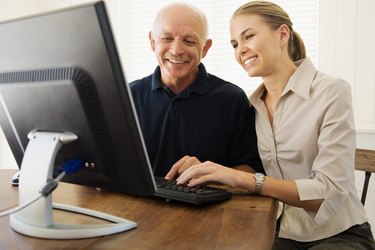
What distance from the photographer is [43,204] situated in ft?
2.51

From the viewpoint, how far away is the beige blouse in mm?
1159

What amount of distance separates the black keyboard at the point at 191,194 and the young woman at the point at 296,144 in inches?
1.8

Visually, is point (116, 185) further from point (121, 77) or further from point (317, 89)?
point (317, 89)

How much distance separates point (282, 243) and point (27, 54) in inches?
38.4

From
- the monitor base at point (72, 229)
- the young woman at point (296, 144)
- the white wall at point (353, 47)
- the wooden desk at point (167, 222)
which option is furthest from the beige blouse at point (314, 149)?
the white wall at point (353, 47)

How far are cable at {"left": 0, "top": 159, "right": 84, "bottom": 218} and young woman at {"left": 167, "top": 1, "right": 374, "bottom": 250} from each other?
0.35 meters

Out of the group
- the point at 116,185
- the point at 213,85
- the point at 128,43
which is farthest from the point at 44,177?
the point at 128,43

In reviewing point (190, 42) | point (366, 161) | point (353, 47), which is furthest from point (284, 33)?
Answer: point (353, 47)

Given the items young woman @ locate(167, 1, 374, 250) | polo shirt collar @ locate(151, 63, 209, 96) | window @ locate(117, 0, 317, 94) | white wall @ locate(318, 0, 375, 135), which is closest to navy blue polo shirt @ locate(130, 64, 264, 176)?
polo shirt collar @ locate(151, 63, 209, 96)

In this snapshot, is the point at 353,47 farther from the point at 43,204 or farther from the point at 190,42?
the point at 43,204

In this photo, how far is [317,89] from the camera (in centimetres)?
130

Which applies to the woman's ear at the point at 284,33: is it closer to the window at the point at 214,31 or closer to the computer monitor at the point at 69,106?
the computer monitor at the point at 69,106

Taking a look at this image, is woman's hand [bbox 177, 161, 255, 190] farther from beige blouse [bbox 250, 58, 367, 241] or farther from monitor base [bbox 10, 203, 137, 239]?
monitor base [bbox 10, 203, 137, 239]

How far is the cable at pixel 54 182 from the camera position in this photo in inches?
28.8
